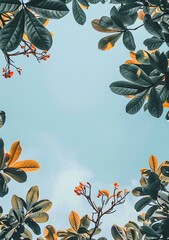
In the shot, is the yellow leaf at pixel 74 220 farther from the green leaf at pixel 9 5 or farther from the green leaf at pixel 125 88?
the green leaf at pixel 9 5

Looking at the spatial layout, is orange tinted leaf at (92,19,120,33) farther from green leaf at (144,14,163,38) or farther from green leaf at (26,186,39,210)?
green leaf at (26,186,39,210)

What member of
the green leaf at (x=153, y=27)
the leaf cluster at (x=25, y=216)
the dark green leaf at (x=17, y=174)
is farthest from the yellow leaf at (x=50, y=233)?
the green leaf at (x=153, y=27)

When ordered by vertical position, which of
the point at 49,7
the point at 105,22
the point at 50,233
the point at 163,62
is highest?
the point at 105,22

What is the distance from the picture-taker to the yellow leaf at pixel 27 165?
3.09 meters

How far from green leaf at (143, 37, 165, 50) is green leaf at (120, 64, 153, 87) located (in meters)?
0.51

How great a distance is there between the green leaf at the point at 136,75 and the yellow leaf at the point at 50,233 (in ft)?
6.89

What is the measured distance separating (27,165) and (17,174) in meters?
0.15

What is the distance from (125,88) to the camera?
259 cm

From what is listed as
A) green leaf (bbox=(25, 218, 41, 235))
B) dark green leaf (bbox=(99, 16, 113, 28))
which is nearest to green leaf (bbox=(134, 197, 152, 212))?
green leaf (bbox=(25, 218, 41, 235))

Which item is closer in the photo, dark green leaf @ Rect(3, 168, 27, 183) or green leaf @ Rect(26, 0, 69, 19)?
green leaf @ Rect(26, 0, 69, 19)

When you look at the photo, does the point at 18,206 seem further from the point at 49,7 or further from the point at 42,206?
the point at 49,7

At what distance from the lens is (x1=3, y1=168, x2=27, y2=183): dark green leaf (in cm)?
301

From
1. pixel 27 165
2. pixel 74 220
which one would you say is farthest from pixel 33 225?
pixel 27 165

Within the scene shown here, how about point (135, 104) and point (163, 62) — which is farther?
point (135, 104)
